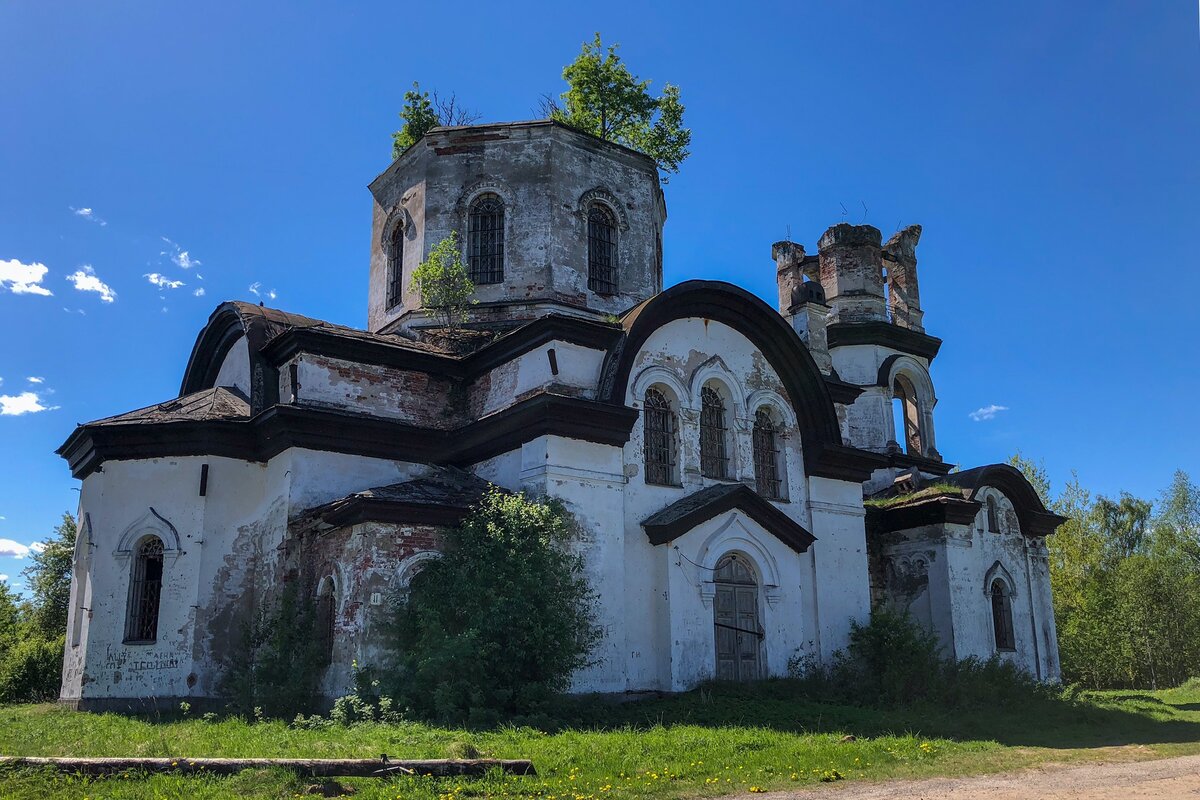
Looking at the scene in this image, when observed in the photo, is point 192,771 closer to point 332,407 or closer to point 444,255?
point 332,407

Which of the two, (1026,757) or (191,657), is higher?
(191,657)

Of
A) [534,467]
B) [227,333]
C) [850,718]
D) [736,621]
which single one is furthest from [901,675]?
[227,333]

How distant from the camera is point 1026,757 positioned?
10.1 meters

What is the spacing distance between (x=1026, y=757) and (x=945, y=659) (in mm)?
6253

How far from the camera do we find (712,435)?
50.3ft

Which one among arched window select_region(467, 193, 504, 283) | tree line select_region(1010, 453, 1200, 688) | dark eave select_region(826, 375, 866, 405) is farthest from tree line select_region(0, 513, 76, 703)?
tree line select_region(1010, 453, 1200, 688)

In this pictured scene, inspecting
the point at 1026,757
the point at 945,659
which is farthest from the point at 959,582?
the point at 1026,757

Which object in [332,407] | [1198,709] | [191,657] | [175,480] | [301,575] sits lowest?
[1198,709]

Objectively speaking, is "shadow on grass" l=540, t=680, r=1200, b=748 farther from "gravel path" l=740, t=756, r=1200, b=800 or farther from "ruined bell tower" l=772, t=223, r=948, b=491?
"ruined bell tower" l=772, t=223, r=948, b=491

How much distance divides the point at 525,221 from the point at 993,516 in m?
10.3

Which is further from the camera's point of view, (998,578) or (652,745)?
(998,578)

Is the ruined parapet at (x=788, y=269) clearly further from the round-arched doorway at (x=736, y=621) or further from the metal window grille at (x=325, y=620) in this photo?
the metal window grille at (x=325, y=620)

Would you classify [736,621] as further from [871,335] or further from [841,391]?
[871,335]

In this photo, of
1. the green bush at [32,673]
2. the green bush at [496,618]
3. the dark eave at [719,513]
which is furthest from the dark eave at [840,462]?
the green bush at [32,673]
